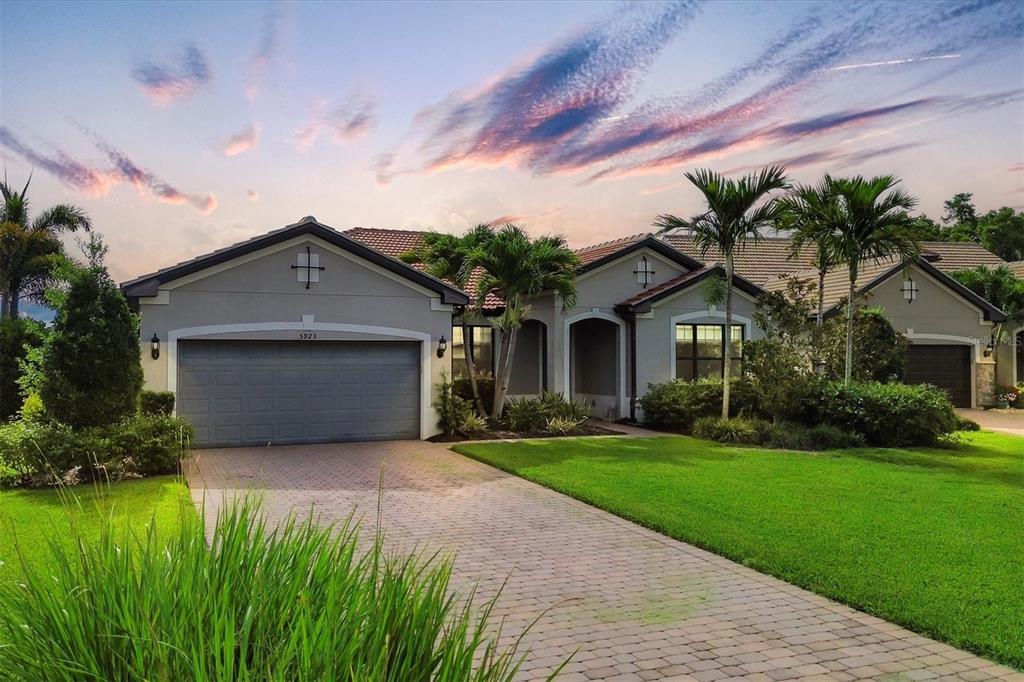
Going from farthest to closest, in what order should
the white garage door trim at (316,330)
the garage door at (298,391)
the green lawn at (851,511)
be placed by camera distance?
the garage door at (298,391) < the white garage door trim at (316,330) < the green lawn at (851,511)

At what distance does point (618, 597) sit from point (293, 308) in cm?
1144

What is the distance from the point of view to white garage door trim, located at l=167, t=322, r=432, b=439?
49.7 feet

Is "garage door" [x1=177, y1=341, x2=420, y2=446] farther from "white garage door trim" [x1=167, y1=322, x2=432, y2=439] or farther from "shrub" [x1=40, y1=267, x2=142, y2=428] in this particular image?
"shrub" [x1=40, y1=267, x2=142, y2=428]

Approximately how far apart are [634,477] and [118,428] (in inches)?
320

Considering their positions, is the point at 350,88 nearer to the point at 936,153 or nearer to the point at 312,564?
the point at 312,564

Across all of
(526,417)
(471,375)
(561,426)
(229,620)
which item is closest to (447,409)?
(471,375)

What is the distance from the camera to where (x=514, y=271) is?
691 inches

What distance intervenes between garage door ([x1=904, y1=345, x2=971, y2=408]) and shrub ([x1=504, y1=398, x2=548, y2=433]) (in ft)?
45.6

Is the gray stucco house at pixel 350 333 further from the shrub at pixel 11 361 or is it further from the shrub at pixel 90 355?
the shrub at pixel 11 361

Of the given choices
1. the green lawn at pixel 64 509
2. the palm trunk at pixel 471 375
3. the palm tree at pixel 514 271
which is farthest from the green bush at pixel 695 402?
the green lawn at pixel 64 509

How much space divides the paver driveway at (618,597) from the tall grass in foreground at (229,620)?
15.5 inches

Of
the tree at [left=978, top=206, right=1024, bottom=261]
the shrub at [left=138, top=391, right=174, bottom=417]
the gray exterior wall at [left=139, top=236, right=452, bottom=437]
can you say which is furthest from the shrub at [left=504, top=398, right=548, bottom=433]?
the tree at [left=978, top=206, right=1024, bottom=261]

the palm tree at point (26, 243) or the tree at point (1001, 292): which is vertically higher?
the palm tree at point (26, 243)

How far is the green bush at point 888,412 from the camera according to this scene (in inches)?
642
